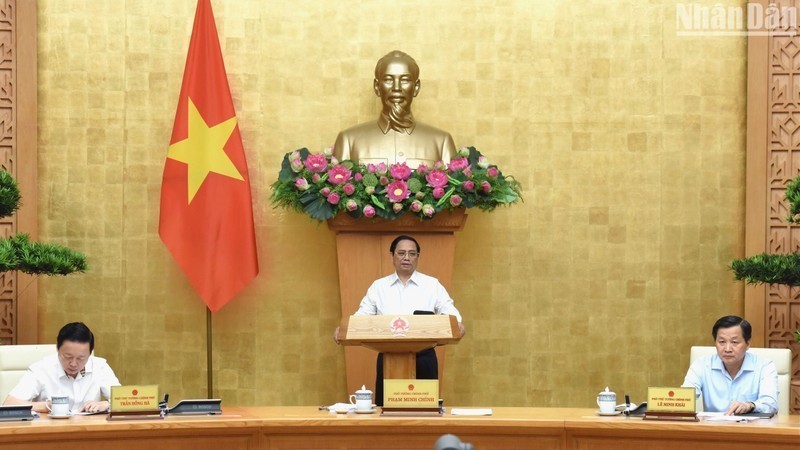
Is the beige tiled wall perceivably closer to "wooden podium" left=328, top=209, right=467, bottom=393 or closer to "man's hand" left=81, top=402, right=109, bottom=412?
"wooden podium" left=328, top=209, right=467, bottom=393

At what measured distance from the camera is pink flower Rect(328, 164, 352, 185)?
662 centimetres

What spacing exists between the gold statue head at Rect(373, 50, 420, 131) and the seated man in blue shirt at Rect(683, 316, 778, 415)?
255cm

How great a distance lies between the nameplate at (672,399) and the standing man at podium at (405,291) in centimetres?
194

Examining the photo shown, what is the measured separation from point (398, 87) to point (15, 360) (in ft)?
8.92

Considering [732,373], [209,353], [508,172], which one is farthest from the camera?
[508,172]

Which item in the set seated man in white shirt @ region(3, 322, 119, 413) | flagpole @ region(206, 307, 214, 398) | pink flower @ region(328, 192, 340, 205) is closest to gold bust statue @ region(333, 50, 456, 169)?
pink flower @ region(328, 192, 340, 205)

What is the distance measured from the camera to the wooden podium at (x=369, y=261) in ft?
22.6

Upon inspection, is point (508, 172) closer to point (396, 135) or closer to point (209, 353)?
point (396, 135)

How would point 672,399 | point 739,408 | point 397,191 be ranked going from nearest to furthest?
point 672,399, point 739,408, point 397,191

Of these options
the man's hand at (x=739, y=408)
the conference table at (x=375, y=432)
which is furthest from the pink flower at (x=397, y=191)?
the man's hand at (x=739, y=408)

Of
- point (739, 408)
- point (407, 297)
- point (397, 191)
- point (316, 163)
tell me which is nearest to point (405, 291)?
point (407, 297)

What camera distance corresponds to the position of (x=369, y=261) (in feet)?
22.7

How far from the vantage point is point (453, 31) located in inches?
295

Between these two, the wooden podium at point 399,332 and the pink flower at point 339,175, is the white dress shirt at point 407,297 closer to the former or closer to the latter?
the pink flower at point 339,175
